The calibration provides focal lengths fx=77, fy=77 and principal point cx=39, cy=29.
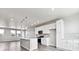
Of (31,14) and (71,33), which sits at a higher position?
(31,14)

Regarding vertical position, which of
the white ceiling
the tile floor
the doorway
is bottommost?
the tile floor

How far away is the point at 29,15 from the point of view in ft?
6.42

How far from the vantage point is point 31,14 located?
195cm

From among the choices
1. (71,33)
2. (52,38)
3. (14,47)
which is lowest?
(14,47)

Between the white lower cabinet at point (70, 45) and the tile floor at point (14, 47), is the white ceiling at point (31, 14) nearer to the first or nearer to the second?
the tile floor at point (14, 47)

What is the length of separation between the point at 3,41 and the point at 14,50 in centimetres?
36

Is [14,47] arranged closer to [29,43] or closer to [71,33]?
[29,43]

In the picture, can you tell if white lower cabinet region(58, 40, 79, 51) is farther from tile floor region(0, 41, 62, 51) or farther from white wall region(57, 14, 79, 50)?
tile floor region(0, 41, 62, 51)

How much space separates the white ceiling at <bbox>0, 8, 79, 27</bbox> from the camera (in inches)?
74.5

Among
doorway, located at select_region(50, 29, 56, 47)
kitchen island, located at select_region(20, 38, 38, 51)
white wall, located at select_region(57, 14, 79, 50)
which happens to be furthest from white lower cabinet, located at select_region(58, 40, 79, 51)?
kitchen island, located at select_region(20, 38, 38, 51)

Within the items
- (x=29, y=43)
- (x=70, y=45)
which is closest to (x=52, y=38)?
(x=70, y=45)
